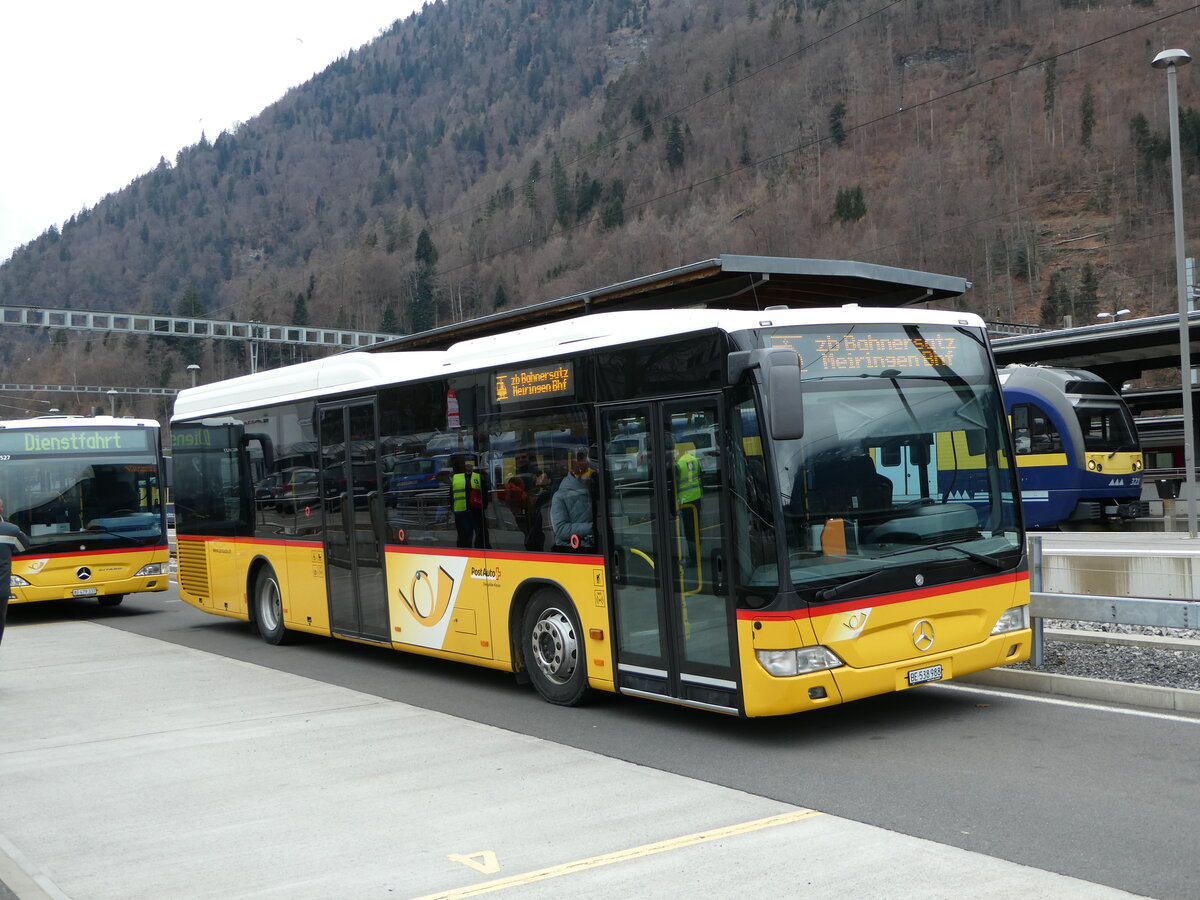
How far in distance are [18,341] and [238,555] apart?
86.4 metres

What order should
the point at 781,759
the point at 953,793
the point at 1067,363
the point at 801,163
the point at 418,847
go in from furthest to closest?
the point at 801,163
the point at 1067,363
the point at 781,759
the point at 953,793
the point at 418,847

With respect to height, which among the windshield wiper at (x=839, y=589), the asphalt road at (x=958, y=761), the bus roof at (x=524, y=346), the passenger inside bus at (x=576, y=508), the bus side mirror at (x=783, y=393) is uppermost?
the bus roof at (x=524, y=346)

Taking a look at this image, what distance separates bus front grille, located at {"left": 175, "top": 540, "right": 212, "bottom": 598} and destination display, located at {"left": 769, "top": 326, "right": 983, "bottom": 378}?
10425 millimetres

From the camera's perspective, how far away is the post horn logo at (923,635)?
812cm

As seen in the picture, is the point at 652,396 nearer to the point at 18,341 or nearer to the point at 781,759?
the point at 781,759

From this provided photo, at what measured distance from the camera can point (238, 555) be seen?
15.1 meters

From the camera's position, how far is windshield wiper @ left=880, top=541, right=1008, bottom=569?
807 centimetres

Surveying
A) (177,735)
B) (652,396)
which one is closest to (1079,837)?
(652,396)

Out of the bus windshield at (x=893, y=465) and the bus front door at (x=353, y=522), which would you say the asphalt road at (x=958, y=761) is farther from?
the bus front door at (x=353, y=522)

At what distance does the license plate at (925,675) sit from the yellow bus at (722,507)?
0.05 ft

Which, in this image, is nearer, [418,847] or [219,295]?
[418,847]

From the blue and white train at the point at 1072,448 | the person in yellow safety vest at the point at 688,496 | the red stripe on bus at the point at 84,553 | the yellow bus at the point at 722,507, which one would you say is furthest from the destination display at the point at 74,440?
the blue and white train at the point at 1072,448

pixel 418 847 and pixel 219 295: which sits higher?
pixel 219 295

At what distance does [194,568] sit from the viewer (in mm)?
16453
